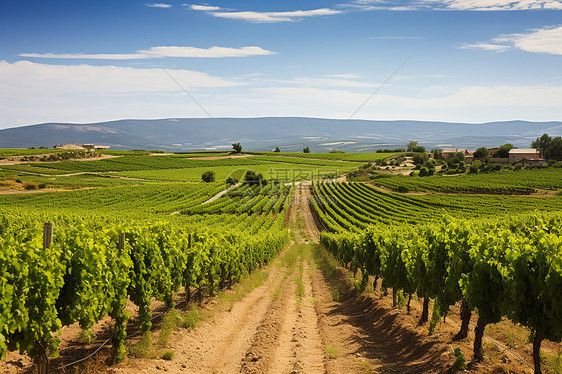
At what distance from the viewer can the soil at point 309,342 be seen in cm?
965

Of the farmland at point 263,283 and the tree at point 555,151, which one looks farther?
the tree at point 555,151

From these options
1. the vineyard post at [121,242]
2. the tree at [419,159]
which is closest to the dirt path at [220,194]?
the vineyard post at [121,242]

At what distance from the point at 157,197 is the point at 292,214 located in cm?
2141

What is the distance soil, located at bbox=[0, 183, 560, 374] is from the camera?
965cm

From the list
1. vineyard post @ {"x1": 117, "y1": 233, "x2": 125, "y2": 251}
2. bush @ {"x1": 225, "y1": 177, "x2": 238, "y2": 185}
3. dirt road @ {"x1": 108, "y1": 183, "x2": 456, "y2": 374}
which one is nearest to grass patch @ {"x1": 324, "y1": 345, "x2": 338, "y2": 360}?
dirt road @ {"x1": 108, "y1": 183, "x2": 456, "y2": 374}

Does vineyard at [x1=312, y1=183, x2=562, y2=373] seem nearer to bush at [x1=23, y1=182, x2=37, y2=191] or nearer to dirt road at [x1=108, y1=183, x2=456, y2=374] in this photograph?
dirt road at [x1=108, y1=183, x2=456, y2=374]

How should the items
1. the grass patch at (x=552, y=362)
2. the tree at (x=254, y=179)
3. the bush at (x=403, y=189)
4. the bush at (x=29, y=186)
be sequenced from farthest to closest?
the tree at (x=254, y=179)
the bush at (x=403, y=189)
the bush at (x=29, y=186)
the grass patch at (x=552, y=362)

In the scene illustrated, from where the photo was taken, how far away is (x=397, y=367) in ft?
33.6

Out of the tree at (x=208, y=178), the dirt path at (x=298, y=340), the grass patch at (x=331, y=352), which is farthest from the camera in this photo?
the tree at (x=208, y=178)

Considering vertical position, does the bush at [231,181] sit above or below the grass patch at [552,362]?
below

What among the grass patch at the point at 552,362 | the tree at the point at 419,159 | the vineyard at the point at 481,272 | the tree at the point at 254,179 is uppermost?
the tree at the point at 419,159

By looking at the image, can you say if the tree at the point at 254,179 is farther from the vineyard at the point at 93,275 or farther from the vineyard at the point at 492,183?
the vineyard at the point at 93,275

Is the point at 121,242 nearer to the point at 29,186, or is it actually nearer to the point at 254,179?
the point at 29,186

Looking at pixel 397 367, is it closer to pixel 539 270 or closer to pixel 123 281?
pixel 539 270
